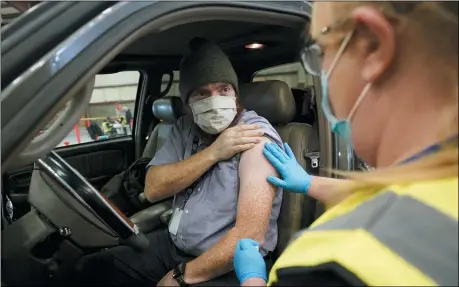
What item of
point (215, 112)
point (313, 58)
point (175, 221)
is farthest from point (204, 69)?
point (313, 58)

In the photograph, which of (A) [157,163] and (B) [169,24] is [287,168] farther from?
(B) [169,24]

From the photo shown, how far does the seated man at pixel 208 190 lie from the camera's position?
186 cm

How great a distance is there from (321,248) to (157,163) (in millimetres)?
1565

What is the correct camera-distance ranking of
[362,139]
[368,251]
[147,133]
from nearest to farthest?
[368,251] < [362,139] < [147,133]

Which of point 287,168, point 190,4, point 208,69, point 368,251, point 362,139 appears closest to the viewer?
point 368,251

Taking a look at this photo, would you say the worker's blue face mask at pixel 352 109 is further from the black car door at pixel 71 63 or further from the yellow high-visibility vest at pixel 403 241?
the black car door at pixel 71 63

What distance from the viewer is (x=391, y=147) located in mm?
794

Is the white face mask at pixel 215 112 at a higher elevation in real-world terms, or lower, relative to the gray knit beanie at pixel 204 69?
lower

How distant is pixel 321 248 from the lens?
2.31ft

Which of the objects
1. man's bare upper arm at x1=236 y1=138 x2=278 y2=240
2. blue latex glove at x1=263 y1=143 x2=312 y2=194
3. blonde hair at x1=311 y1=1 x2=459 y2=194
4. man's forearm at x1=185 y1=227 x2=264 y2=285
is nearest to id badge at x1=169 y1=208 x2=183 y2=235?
man's forearm at x1=185 y1=227 x2=264 y2=285

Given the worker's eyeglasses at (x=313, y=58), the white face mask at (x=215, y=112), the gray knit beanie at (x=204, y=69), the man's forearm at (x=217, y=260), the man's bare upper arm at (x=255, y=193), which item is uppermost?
the gray knit beanie at (x=204, y=69)

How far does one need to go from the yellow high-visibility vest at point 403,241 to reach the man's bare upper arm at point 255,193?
1.13 metres

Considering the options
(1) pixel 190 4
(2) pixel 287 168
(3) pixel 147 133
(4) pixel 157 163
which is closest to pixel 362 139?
(1) pixel 190 4

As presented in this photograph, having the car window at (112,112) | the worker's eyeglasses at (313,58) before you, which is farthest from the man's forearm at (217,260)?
the car window at (112,112)
